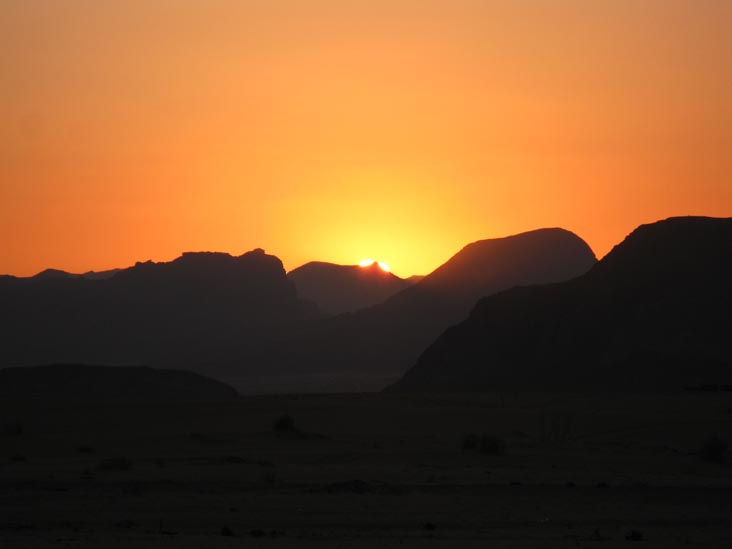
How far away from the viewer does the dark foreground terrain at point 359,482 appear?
18.9 m

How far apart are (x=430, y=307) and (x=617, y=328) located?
9768 cm

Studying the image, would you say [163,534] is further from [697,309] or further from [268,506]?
[697,309]

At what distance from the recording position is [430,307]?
18775cm

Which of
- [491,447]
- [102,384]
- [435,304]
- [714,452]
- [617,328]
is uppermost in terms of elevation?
[435,304]

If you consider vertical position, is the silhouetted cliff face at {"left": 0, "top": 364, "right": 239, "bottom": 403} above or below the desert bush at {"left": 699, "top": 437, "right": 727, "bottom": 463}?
above

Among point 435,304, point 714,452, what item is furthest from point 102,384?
point 435,304

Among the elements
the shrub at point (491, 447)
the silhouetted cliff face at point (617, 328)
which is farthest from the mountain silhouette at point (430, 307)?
the shrub at point (491, 447)

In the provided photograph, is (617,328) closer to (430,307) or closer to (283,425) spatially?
(283,425)

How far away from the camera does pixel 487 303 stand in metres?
106

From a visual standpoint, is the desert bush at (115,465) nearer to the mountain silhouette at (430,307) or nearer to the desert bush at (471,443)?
the desert bush at (471,443)

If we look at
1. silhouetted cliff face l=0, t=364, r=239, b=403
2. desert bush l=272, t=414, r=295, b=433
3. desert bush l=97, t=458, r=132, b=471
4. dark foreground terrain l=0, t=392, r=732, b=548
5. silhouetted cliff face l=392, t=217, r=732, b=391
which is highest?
silhouetted cliff face l=392, t=217, r=732, b=391

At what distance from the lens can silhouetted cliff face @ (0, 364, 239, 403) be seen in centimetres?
8069

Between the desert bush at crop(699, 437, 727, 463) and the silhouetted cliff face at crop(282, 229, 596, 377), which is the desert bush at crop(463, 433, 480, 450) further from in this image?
the silhouetted cliff face at crop(282, 229, 596, 377)

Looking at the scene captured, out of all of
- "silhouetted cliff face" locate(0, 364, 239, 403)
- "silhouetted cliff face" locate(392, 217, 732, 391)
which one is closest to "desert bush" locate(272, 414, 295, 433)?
"silhouetted cliff face" locate(0, 364, 239, 403)
